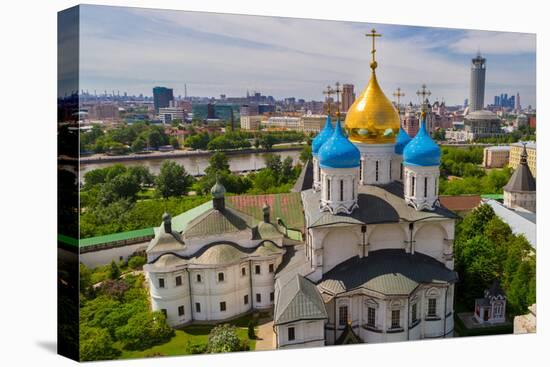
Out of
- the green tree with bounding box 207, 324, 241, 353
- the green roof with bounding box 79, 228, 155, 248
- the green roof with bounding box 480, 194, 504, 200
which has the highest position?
the green roof with bounding box 480, 194, 504, 200

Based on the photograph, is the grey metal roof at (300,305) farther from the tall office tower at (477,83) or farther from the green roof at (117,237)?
the tall office tower at (477,83)

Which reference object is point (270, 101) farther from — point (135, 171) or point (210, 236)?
point (135, 171)

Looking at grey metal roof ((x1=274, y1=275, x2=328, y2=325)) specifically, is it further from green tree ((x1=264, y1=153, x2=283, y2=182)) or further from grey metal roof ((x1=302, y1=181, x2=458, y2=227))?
green tree ((x1=264, y1=153, x2=283, y2=182))

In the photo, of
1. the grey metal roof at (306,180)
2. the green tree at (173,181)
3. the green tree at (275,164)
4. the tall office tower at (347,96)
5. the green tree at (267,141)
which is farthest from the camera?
the green tree at (275,164)

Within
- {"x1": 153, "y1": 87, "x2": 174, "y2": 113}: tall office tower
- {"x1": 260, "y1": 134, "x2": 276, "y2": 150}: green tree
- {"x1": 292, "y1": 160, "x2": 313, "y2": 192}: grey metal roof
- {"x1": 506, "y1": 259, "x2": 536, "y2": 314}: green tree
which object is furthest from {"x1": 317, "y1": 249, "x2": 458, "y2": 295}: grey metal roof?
{"x1": 260, "y1": 134, "x2": 276, "y2": 150}: green tree

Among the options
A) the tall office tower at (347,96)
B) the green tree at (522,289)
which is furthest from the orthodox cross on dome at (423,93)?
the green tree at (522,289)

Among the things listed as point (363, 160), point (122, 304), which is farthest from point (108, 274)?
point (363, 160)

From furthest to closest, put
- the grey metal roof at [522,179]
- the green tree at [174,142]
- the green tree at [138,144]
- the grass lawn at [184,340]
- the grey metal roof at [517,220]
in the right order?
the green tree at [174,142]
the green tree at [138,144]
the grey metal roof at [522,179]
the grey metal roof at [517,220]
the grass lawn at [184,340]
